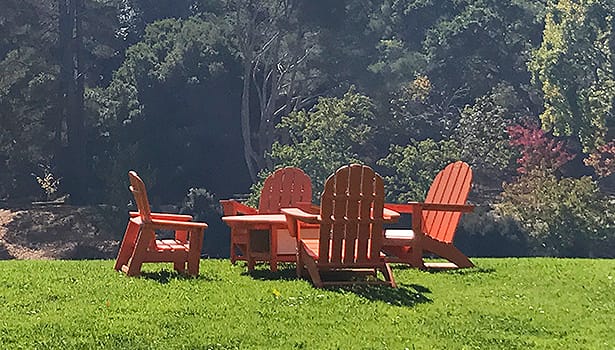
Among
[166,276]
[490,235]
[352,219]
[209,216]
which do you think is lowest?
[490,235]

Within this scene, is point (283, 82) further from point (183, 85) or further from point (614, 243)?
point (614, 243)

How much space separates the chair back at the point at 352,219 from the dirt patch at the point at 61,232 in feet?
57.4

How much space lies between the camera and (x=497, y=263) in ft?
25.1

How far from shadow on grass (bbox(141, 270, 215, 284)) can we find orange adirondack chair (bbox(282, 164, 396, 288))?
0.84 m

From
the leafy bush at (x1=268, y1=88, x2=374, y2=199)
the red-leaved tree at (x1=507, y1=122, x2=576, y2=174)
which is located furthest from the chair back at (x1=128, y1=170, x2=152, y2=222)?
the red-leaved tree at (x1=507, y1=122, x2=576, y2=174)

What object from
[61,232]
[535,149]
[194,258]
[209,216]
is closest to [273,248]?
[194,258]

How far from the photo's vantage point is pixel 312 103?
28891 millimetres

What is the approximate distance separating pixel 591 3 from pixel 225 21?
10.8 meters

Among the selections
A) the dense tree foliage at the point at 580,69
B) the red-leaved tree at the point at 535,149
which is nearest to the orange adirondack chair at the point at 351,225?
the red-leaved tree at the point at 535,149

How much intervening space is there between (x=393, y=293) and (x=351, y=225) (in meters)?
0.53

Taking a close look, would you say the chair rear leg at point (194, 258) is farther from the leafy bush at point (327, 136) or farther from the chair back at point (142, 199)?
the leafy bush at point (327, 136)

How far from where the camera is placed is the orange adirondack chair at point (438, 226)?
22.6 feet

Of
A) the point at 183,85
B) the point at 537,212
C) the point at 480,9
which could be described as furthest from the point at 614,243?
the point at 183,85

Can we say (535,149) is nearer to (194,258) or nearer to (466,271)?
(466,271)
